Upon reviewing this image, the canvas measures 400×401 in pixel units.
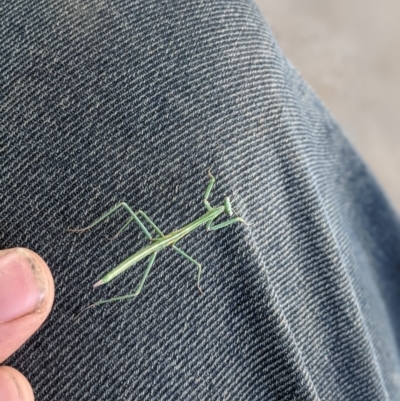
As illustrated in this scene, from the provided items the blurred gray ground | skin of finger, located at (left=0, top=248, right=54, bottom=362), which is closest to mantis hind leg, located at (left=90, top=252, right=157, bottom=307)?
skin of finger, located at (left=0, top=248, right=54, bottom=362)

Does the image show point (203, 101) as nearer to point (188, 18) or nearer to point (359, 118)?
Result: point (188, 18)

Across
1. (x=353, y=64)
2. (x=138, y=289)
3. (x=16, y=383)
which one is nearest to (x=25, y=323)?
(x=16, y=383)

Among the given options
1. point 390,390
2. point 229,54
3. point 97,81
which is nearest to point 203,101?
point 229,54

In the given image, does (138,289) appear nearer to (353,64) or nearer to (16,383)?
(16,383)

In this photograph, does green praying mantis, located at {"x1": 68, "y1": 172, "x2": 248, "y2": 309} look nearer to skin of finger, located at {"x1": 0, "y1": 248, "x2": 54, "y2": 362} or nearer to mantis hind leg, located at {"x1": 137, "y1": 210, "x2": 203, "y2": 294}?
mantis hind leg, located at {"x1": 137, "y1": 210, "x2": 203, "y2": 294}

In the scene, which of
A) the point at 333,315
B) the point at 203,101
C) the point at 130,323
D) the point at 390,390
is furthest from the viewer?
the point at 390,390
